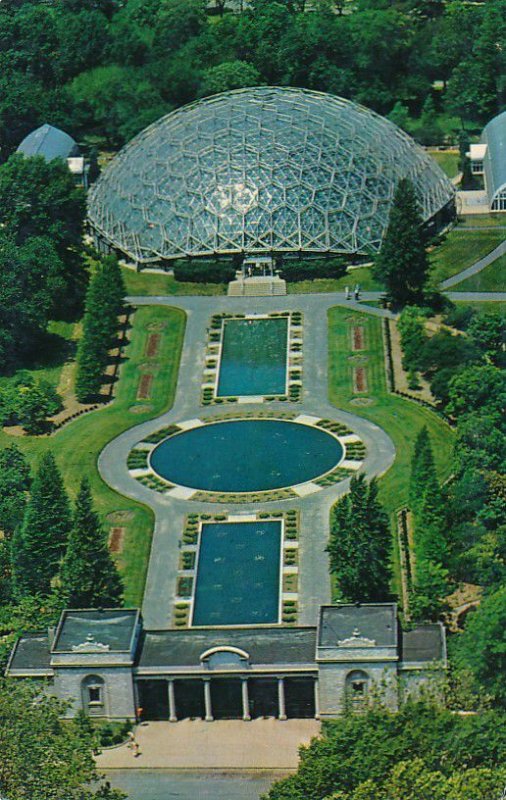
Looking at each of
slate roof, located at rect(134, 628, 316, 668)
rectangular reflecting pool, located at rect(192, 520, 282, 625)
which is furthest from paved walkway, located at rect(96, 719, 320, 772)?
rectangular reflecting pool, located at rect(192, 520, 282, 625)

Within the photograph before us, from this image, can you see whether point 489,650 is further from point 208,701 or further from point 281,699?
point 208,701

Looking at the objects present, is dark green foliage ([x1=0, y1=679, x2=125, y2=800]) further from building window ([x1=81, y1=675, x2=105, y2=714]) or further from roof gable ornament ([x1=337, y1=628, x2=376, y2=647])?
roof gable ornament ([x1=337, y1=628, x2=376, y2=647])

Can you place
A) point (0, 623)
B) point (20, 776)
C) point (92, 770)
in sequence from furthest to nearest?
point (0, 623) → point (92, 770) → point (20, 776)

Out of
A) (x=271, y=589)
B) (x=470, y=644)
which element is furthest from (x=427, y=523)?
(x=470, y=644)

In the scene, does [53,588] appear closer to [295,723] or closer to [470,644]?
[295,723]

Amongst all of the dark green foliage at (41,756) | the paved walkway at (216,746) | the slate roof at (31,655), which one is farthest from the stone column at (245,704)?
the dark green foliage at (41,756)

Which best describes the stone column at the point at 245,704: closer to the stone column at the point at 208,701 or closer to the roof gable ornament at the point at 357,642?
the stone column at the point at 208,701

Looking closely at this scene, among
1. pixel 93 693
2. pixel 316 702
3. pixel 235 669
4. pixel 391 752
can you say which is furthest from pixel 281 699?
pixel 391 752
